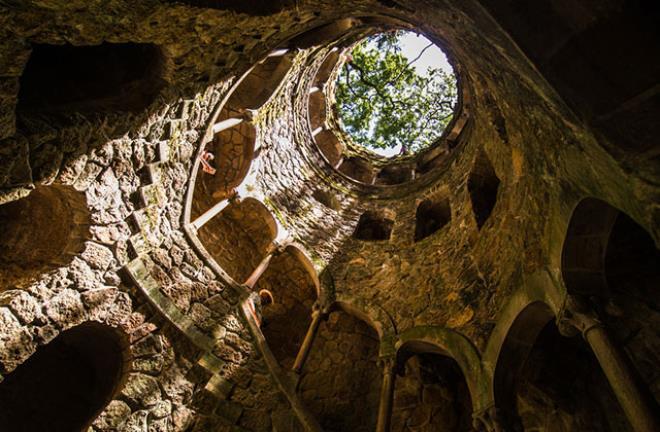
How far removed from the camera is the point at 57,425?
453cm

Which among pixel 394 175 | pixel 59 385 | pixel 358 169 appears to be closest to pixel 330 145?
pixel 358 169

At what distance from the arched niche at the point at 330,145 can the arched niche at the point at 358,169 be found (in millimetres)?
272

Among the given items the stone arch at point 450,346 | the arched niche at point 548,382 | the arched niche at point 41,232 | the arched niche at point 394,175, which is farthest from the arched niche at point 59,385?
the arched niche at point 394,175

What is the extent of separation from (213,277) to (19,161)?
2770 mm

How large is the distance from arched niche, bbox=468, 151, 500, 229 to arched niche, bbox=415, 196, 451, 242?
1.28 m

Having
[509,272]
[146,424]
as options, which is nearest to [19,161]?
[146,424]

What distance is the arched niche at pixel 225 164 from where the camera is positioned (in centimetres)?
777

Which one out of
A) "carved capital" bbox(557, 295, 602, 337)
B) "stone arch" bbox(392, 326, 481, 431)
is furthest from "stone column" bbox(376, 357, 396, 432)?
"carved capital" bbox(557, 295, 602, 337)

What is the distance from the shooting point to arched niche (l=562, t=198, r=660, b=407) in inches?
134

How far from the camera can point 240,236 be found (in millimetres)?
8367

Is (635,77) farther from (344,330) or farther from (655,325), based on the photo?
(344,330)

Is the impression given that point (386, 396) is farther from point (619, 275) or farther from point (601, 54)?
point (601, 54)

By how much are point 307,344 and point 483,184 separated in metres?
4.33

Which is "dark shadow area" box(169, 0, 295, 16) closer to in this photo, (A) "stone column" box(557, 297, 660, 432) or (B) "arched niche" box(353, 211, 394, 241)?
(A) "stone column" box(557, 297, 660, 432)
